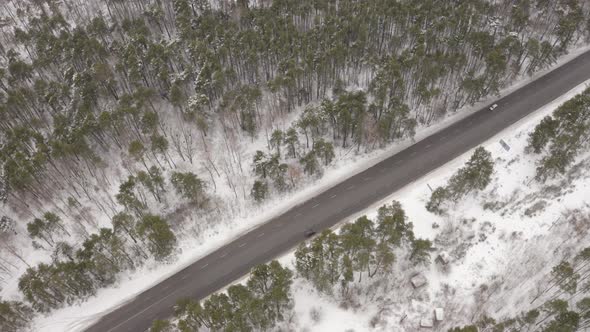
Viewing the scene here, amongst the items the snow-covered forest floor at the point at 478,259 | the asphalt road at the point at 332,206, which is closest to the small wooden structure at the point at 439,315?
the snow-covered forest floor at the point at 478,259

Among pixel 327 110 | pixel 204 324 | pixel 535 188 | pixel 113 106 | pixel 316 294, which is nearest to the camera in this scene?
pixel 204 324

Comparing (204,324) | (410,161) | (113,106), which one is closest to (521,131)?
(410,161)

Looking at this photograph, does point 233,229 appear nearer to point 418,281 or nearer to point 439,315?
point 418,281

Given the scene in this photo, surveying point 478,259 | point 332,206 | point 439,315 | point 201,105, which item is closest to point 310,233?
point 332,206

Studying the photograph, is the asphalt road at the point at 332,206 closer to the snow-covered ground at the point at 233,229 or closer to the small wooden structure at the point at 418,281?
the snow-covered ground at the point at 233,229

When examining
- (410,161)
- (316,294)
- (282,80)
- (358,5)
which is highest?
(358,5)

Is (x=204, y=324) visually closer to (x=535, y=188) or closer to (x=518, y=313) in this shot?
(x=518, y=313)
